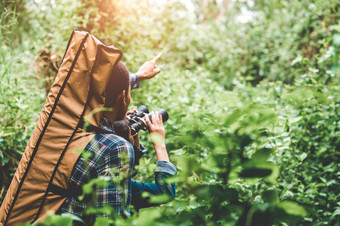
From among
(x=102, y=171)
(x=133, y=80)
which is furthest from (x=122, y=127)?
(x=133, y=80)

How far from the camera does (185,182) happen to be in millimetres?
789

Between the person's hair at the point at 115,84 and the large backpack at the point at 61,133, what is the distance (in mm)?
118

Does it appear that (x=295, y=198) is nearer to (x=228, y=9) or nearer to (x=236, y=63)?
(x=236, y=63)

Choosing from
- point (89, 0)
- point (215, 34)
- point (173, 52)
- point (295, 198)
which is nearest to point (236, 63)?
point (215, 34)

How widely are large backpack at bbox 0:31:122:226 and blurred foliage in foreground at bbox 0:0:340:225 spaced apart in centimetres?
42

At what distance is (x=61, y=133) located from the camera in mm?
1234

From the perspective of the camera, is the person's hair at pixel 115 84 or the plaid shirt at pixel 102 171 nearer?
the plaid shirt at pixel 102 171

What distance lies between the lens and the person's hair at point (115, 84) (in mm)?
1383

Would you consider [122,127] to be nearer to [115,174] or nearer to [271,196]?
[115,174]

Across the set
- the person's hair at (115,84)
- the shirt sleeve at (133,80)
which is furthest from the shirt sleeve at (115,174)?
the shirt sleeve at (133,80)

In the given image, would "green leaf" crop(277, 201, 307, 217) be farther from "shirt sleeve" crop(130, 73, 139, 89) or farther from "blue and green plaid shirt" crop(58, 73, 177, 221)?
"shirt sleeve" crop(130, 73, 139, 89)

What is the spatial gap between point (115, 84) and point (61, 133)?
333 mm

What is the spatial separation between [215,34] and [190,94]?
168 inches

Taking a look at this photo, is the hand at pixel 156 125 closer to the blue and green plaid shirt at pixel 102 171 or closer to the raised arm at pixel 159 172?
the raised arm at pixel 159 172
